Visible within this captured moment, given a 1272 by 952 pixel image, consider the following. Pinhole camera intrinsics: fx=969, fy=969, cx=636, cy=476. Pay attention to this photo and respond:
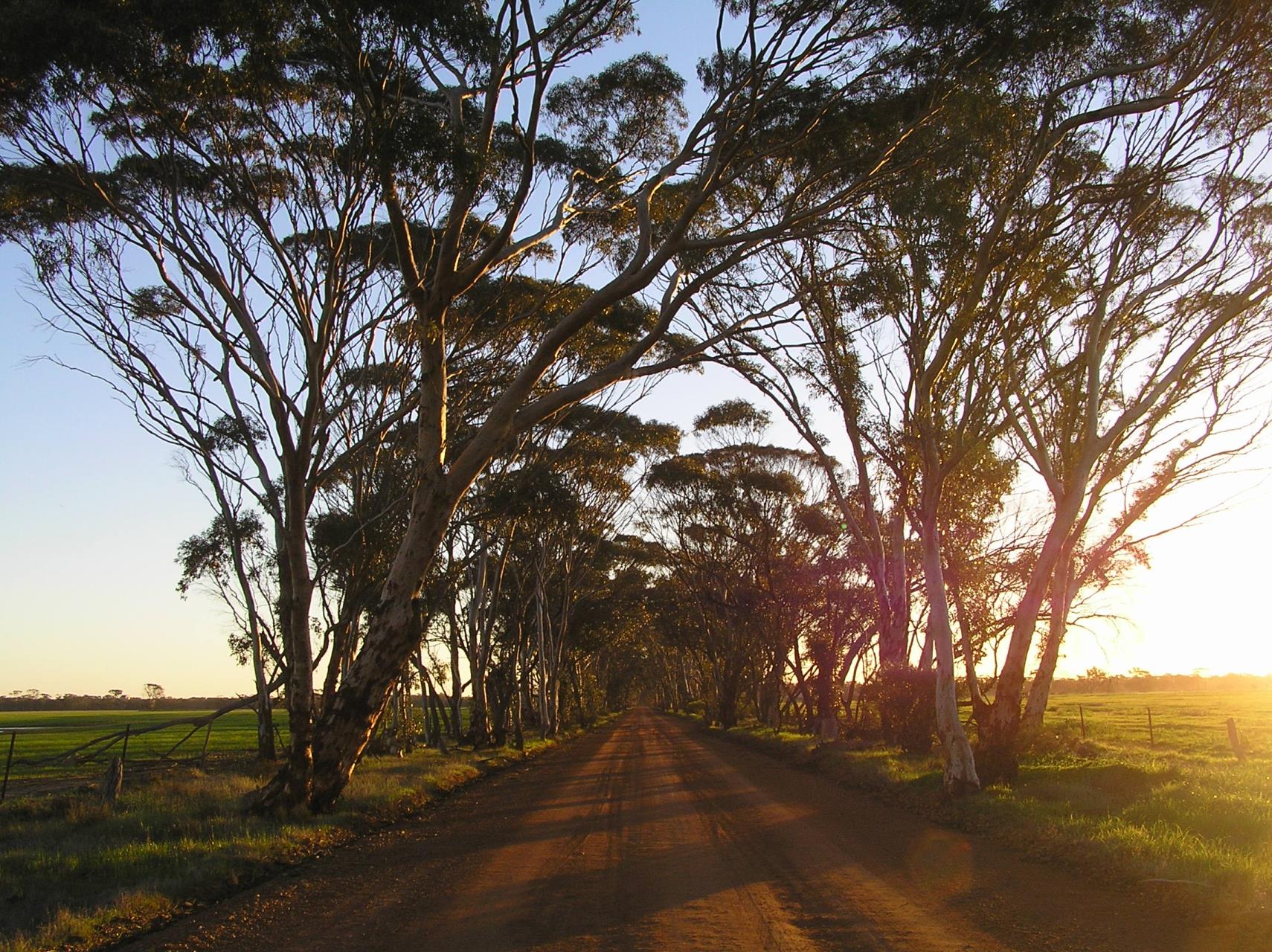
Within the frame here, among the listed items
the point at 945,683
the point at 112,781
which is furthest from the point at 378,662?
the point at 945,683

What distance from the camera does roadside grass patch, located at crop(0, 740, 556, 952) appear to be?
692cm

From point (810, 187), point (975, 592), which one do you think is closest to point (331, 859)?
point (810, 187)

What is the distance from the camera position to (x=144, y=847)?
9.18 metres

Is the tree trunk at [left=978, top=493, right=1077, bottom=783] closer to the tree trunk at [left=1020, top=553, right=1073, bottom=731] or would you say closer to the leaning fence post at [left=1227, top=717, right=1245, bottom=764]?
the tree trunk at [left=1020, top=553, right=1073, bottom=731]

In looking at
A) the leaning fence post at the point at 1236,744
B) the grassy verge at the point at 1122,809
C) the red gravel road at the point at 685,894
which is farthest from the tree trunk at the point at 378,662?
the leaning fence post at the point at 1236,744

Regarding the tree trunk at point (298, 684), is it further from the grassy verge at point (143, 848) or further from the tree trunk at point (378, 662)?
the grassy verge at point (143, 848)

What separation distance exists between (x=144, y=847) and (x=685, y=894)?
17.3 ft

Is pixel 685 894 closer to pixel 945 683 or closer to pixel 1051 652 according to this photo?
pixel 945 683

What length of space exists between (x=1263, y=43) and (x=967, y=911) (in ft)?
43.5

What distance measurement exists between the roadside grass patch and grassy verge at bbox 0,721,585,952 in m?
0.01

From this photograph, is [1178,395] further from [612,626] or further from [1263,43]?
[612,626]

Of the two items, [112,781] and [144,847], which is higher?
[112,781]

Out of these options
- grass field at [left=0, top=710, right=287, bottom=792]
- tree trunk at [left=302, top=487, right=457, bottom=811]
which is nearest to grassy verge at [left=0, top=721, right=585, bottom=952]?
tree trunk at [left=302, top=487, right=457, bottom=811]

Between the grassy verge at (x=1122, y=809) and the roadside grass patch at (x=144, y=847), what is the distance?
748 centimetres
